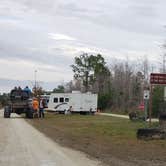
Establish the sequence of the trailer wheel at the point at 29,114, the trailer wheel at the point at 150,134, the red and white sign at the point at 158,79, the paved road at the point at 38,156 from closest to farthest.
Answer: the paved road at the point at 38,156
the trailer wheel at the point at 150,134
the red and white sign at the point at 158,79
the trailer wheel at the point at 29,114

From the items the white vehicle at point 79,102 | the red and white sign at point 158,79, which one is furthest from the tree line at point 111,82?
the red and white sign at point 158,79

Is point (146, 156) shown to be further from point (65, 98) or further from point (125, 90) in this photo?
point (125, 90)

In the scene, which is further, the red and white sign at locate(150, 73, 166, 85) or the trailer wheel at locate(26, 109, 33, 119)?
the trailer wheel at locate(26, 109, 33, 119)

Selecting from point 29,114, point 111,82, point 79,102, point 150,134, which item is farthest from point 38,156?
point 111,82

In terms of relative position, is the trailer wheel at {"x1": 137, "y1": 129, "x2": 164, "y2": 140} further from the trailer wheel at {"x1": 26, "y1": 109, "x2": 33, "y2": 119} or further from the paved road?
the trailer wheel at {"x1": 26, "y1": 109, "x2": 33, "y2": 119}

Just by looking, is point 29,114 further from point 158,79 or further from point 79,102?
point 158,79

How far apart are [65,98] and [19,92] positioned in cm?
1831

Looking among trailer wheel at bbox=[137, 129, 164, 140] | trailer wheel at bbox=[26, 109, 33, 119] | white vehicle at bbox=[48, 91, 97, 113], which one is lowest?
trailer wheel at bbox=[137, 129, 164, 140]

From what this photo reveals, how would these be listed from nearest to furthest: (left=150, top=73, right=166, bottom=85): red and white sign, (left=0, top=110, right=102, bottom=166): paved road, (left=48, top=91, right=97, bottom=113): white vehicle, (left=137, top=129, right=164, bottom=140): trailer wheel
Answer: (left=0, top=110, right=102, bottom=166): paved road < (left=137, top=129, right=164, bottom=140): trailer wheel < (left=150, top=73, right=166, bottom=85): red and white sign < (left=48, top=91, right=97, bottom=113): white vehicle

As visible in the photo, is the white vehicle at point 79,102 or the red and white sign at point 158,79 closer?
the red and white sign at point 158,79

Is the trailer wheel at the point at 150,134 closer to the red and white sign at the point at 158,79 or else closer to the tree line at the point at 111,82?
the red and white sign at the point at 158,79

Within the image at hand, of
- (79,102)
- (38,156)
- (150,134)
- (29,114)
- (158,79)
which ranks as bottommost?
(38,156)

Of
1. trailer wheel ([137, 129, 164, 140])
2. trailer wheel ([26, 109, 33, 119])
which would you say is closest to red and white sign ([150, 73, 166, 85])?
trailer wheel ([137, 129, 164, 140])

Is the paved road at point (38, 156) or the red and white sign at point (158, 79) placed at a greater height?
the red and white sign at point (158, 79)
